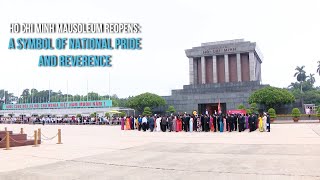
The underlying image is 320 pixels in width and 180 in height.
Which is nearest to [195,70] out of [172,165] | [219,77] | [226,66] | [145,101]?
[219,77]

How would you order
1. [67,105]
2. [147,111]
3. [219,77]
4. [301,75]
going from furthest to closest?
[301,75], [67,105], [219,77], [147,111]

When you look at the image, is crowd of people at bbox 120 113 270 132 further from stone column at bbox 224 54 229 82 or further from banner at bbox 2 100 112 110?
banner at bbox 2 100 112 110

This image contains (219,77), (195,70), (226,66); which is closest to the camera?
(226,66)

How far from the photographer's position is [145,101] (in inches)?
1897

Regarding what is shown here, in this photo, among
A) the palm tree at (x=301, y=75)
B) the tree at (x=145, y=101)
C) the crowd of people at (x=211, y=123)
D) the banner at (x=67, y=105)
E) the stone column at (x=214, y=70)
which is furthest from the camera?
the palm tree at (x=301, y=75)

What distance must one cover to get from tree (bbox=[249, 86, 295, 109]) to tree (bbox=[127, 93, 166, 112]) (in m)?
13.3

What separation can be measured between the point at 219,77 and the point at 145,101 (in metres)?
16.2

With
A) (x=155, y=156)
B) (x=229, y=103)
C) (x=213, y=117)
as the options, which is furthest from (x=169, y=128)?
(x=229, y=103)

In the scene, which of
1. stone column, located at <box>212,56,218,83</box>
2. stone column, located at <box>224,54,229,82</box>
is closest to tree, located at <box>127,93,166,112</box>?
stone column, located at <box>212,56,218,83</box>

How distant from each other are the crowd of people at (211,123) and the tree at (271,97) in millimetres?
17592

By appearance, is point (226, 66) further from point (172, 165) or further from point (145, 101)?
point (172, 165)

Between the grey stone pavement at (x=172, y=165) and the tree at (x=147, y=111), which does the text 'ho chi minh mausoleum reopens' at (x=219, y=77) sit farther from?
the grey stone pavement at (x=172, y=165)

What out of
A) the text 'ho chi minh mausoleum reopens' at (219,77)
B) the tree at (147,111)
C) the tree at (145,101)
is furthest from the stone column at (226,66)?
the tree at (147,111)

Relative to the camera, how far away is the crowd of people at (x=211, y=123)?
23.1 meters
